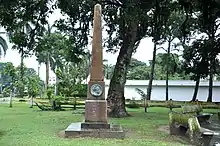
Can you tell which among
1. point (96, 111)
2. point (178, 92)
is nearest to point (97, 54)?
point (96, 111)

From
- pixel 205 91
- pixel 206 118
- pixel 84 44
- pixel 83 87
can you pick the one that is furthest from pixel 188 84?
pixel 206 118

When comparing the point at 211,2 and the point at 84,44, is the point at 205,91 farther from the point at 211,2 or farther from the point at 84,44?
the point at 211,2

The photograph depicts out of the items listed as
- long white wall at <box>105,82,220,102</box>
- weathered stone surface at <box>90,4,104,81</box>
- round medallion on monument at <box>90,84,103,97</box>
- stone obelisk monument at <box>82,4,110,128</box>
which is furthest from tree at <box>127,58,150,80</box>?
round medallion on monument at <box>90,84,103,97</box>

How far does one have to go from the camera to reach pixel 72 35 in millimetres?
23469

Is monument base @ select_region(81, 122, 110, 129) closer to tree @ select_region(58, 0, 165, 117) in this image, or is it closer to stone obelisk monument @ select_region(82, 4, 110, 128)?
stone obelisk monument @ select_region(82, 4, 110, 128)

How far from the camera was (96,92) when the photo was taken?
13094mm

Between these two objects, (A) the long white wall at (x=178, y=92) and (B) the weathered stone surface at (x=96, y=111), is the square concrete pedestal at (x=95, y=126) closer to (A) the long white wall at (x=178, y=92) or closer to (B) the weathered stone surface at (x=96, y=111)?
(B) the weathered stone surface at (x=96, y=111)

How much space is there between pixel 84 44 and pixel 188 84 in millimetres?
28075

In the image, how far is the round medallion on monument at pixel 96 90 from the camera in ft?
42.9

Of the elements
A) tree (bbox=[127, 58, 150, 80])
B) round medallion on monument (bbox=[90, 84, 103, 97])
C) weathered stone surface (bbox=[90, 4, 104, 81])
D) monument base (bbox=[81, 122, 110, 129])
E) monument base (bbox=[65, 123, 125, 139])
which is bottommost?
monument base (bbox=[65, 123, 125, 139])

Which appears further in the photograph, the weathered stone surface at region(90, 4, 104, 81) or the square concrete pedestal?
the weathered stone surface at region(90, 4, 104, 81)

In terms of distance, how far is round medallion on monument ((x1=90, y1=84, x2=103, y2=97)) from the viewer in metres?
13.1

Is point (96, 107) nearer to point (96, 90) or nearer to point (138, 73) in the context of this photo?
point (96, 90)

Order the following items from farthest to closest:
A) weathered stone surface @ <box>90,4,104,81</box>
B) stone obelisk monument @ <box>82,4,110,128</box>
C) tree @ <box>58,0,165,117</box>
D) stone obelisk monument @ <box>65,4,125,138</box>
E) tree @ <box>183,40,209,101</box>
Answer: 1. tree @ <box>183,40,209,101</box>
2. tree @ <box>58,0,165,117</box>
3. weathered stone surface @ <box>90,4,104,81</box>
4. stone obelisk monument @ <box>82,4,110,128</box>
5. stone obelisk monument @ <box>65,4,125,138</box>
